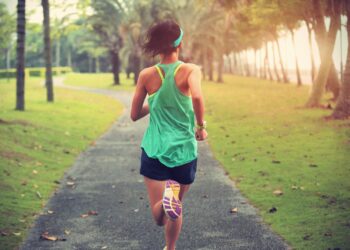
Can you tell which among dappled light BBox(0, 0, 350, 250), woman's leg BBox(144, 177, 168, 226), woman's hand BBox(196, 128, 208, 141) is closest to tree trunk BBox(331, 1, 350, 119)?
dappled light BBox(0, 0, 350, 250)

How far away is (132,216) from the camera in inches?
280

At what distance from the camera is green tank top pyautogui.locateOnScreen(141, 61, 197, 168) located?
166 inches

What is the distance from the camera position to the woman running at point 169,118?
4211 mm

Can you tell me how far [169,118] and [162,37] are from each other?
0.63 metres

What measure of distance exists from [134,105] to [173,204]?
34.2 inches

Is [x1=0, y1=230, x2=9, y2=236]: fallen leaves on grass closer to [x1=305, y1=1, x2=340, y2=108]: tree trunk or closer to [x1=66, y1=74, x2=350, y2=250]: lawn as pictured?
[x1=66, y1=74, x2=350, y2=250]: lawn

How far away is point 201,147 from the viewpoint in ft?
46.9

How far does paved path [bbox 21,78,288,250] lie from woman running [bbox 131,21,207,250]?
1.50m

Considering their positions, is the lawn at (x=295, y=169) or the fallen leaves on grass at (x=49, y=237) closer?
the fallen leaves on grass at (x=49, y=237)

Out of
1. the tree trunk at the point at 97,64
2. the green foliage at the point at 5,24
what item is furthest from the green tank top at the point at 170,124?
the tree trunk at the point at 97,64

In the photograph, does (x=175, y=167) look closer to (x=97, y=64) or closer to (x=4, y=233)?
(x=4, y=233)

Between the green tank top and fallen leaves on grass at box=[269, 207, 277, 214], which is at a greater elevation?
the green tank top

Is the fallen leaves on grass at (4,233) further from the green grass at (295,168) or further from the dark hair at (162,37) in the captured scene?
the dark hair at (162,37)

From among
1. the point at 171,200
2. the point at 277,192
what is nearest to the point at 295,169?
the point at 277,192
